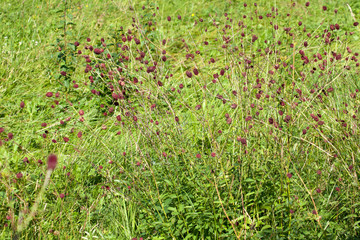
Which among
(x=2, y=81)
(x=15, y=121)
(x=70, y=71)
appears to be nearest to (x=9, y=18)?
(x=2, y=81)

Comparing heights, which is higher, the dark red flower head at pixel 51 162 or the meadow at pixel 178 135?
the dark red flower head at pixel 51 162

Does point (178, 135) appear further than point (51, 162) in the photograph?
Yes

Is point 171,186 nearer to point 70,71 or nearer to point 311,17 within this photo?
point 70,71

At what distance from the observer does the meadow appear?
6.20ft

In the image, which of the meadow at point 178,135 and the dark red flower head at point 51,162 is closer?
the dark red flower head at point 51,162

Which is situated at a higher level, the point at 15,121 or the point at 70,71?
the point at 70,71

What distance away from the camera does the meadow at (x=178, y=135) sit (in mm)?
1891

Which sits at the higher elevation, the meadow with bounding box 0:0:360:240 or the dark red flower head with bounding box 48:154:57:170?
the dark red flower head with bounding box 48:154:57:170

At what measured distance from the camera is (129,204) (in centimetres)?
229

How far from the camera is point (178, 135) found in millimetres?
2293

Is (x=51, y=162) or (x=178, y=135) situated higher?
(x=51, y=162)

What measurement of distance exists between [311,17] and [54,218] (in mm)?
4558

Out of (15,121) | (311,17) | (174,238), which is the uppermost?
(311,17)

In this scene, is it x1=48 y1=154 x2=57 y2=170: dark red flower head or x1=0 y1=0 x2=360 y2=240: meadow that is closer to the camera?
x1=48 y1=154 x2=57 y2=170: dark red flower head
